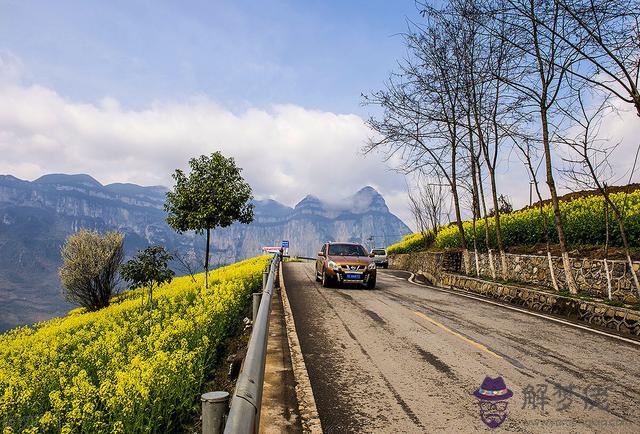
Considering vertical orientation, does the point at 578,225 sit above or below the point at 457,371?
above

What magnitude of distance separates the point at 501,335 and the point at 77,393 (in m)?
6.90

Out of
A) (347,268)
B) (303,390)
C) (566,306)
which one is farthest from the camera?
(347,268)

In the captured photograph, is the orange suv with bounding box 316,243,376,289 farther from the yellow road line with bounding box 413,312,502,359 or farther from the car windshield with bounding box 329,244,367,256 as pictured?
the yellow road line with bounding box 413,312,502,359

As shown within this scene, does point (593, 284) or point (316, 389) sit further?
point (593, 284)

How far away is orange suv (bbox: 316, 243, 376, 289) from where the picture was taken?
621 inches

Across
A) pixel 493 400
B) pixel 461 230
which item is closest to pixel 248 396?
pixel 493 400

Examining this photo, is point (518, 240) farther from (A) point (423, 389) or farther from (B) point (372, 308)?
(A) point (423, 389)

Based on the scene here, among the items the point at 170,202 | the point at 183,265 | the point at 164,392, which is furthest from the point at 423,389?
the point at 170,202

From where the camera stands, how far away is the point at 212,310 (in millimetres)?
9758

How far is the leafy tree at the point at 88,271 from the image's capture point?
3691cm

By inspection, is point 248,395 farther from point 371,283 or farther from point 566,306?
point 371,283

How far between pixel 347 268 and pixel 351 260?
447mm

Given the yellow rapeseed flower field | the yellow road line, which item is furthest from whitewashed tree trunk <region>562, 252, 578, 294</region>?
the yellow rapeseed flower field

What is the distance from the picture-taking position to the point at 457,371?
232 inches
